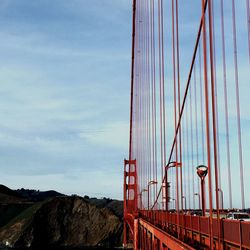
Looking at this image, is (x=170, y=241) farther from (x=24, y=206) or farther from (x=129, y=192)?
(x=24, y=206)

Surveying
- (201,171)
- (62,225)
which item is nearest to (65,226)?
(62,225)

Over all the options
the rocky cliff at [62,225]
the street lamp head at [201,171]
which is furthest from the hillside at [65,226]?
the street lamp head at [201,171]

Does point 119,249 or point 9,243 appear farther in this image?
point 9,243

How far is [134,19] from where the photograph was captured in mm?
37938

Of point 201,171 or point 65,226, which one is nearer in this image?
point 201,171

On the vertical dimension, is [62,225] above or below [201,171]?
above

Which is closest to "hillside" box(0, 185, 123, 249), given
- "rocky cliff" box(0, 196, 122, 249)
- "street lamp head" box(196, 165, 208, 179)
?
"rocky cliff" box(0, 196, 122, 249)

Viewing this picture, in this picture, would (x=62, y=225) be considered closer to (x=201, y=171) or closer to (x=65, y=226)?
(x=65, y=226)

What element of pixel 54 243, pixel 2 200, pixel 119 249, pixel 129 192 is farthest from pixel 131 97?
pixel 2 200

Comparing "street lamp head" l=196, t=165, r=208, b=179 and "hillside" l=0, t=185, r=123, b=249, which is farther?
"hillside" l=0, t=185, r=123, b=249

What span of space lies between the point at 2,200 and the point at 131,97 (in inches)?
3028

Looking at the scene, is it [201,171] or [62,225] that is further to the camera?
[62,225]

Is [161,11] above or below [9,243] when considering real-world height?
above

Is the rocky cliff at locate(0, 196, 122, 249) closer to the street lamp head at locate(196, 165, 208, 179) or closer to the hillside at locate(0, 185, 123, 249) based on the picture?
the hillside at locate(0, 185, 123, 249)
